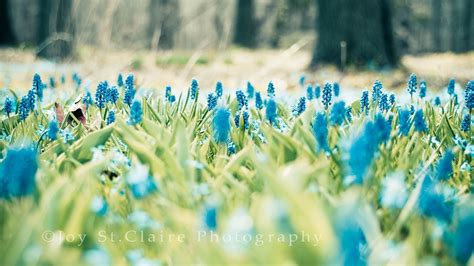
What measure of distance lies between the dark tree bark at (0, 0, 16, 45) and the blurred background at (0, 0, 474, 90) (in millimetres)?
30

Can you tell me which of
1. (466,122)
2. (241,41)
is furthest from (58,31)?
(241,41)

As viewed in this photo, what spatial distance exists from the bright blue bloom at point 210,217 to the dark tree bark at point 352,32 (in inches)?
278

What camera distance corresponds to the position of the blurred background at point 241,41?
6.23 metres

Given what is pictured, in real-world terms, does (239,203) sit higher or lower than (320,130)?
lower

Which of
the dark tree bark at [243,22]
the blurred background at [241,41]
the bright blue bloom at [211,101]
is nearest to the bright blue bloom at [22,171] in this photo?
the bright blue bloom at [211,101]

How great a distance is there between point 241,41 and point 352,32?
11.9 meters

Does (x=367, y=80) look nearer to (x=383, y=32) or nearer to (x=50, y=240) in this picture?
(x=383, y=32)

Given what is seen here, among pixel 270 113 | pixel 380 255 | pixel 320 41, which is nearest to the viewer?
pixel 380 255

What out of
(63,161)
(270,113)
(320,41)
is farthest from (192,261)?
(320,41)

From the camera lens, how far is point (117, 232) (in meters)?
1.37

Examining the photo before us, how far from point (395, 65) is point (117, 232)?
7482 mm

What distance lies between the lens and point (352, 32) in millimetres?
8148

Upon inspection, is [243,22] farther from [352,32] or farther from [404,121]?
[404,121]

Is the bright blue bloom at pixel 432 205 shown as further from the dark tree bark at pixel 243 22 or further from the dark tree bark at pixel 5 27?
the dark tree bark at pixel 5 27
